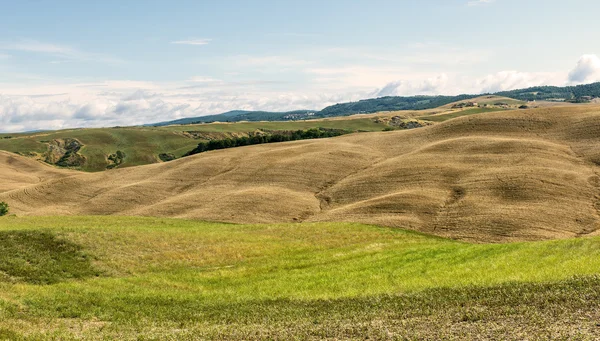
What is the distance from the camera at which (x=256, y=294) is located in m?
31.6

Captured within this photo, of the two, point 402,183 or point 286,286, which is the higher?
point 402,183

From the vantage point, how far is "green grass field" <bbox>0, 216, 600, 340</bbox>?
872 inches

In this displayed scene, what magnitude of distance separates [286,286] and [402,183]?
44.1 meters

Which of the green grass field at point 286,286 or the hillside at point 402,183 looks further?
the hillside at point 402,183

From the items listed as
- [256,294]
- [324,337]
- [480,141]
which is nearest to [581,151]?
[480,141]

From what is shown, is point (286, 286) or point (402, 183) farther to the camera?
point (402, 183)

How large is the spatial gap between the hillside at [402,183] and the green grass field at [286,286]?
11.4 meters

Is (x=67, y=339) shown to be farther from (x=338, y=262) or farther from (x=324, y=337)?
(x=338, y=262)

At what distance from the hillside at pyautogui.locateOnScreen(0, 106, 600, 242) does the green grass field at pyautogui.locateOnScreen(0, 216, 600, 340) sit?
447 inches

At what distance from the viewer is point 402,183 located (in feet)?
242

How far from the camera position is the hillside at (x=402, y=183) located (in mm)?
57344

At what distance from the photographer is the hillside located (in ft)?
188

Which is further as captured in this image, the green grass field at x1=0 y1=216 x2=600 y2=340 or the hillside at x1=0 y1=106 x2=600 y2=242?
the hillside at x1=0 y1=106 x2=600 y2=242

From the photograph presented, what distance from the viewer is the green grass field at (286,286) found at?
72.7 feet
